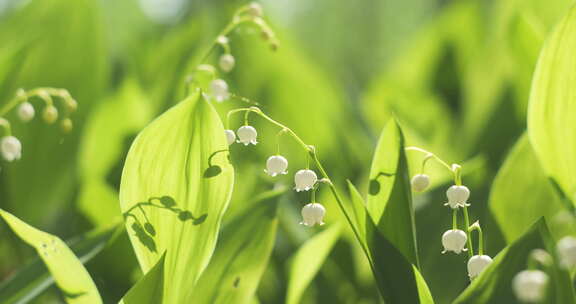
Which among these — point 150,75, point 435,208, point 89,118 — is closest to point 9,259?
point 89,118

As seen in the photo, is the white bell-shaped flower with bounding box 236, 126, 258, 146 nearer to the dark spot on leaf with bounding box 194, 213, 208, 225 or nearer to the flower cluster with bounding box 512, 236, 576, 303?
the dark spot on leaf with bounding box 194, 213, 208, 225

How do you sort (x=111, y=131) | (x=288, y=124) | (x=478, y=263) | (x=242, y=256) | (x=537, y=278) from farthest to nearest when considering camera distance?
(x=288, y=124) < (x=111, y=131) < (x=242, y=256) < (x=478, y=263) < (x=537, y=278)

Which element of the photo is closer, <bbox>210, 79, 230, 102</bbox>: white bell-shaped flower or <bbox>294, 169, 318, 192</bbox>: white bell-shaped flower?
<bbox>294, 169, 318, 192</bbox>: white bell-shaped flower

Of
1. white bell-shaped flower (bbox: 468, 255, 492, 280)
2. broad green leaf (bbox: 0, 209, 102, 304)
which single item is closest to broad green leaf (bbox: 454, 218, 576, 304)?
white bell-shaped flower (bbox: 468, 255, 492, 280)

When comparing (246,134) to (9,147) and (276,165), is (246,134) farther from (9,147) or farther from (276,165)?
(9,147)

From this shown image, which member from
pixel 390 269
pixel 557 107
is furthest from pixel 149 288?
pixel 557 107

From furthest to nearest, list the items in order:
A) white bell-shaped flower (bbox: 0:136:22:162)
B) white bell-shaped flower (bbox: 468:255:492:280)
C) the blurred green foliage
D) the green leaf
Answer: the green leaf → the blurred green foliage → white bell-shaped flower (bbox: 0:136:22:162) → white bell-shaped flower (bbox: 468:255:492:280)

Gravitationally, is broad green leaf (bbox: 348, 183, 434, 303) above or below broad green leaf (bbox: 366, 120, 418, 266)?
below
